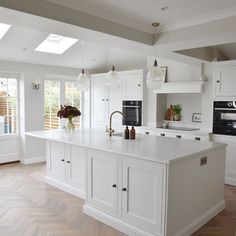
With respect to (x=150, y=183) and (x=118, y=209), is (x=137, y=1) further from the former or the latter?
(x=118, y=209)

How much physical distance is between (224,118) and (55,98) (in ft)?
12.7

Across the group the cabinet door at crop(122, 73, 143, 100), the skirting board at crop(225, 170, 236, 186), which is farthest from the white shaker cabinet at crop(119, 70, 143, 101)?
the skirting board at crop(225, 170, 236, 186)

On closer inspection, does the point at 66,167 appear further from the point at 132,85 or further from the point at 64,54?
the point at 64,54

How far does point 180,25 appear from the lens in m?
3.17

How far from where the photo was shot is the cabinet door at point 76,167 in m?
3.76

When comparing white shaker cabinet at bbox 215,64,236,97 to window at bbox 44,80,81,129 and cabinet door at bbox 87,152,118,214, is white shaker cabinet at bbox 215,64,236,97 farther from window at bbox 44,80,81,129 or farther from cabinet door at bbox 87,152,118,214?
window at bbox 44,80,81,129

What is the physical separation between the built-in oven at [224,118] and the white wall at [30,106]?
3704 mm

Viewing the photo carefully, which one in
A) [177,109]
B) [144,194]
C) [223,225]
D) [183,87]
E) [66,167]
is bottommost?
[223,225]

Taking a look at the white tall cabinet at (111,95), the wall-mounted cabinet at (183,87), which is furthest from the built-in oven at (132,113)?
the wall-mounted cabinet at (183,87)

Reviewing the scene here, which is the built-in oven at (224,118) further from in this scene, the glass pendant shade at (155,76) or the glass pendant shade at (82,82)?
the glass pendant shade at (82,82)

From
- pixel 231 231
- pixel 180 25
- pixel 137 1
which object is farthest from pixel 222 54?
pixel 231 231

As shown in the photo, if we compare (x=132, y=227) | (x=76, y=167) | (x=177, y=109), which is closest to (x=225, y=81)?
(x=177, y=109)

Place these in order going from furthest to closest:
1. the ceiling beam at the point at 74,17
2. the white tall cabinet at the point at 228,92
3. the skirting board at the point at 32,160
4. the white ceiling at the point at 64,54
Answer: the skirting board at the point at 32,160, the white ceiling at the point at 64,54, the white tall cabinet at the point at 228,92, the ceiling beam at the point at 74,17

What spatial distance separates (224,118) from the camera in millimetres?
4484
